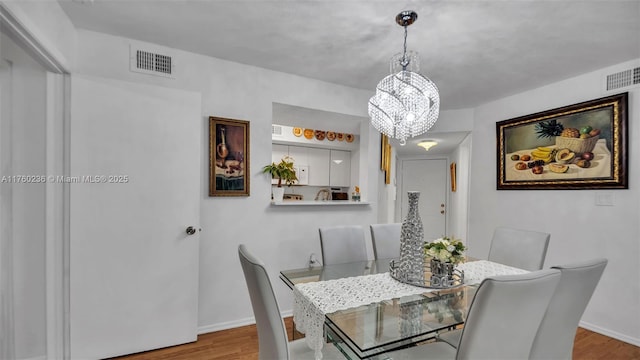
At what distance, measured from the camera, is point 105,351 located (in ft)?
6.57

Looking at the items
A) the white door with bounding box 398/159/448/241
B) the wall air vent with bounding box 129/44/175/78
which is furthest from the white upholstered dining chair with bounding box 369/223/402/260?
the white door with bounding box 398/159/448/241

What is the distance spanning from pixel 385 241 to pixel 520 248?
3.27 ft

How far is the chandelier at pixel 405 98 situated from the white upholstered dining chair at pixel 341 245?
2.85 ft

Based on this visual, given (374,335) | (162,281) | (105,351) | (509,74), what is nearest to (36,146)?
(162,281)

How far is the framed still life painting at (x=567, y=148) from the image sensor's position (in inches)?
97.3

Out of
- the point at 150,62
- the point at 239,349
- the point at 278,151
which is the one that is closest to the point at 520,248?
the point at 239,349

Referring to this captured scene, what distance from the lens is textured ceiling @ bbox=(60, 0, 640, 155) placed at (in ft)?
5.79

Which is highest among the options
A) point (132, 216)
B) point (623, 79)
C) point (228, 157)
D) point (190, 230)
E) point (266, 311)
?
point (623, 79)

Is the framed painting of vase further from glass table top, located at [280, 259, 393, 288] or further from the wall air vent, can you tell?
glass table top, located at [280, 259, 393, 288]

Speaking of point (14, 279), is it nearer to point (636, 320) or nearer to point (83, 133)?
point (83, 133)

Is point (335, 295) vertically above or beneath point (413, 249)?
beneath

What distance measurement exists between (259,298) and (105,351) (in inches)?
65.3

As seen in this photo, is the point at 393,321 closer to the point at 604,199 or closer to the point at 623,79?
the point at 604,199

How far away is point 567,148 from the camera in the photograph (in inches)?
110
